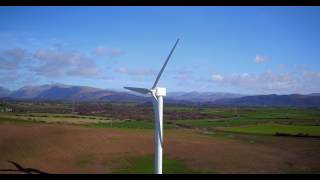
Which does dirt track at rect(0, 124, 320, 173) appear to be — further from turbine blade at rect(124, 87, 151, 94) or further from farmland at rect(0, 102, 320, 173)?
turbine blade at rect(124, 87, 151, 94)

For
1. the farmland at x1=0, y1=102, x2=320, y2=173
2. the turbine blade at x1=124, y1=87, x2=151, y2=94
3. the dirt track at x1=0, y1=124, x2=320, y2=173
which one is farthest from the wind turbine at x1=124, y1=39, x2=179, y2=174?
the dirt track at x1=0, y1=124, x2=320, y2=173

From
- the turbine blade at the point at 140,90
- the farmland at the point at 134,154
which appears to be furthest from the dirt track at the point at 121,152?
the turbine blade at the point at 140,90

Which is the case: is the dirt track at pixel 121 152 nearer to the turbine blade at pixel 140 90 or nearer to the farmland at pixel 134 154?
the farmland at pixel 134 154

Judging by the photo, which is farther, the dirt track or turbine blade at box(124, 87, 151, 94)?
the dirt track
